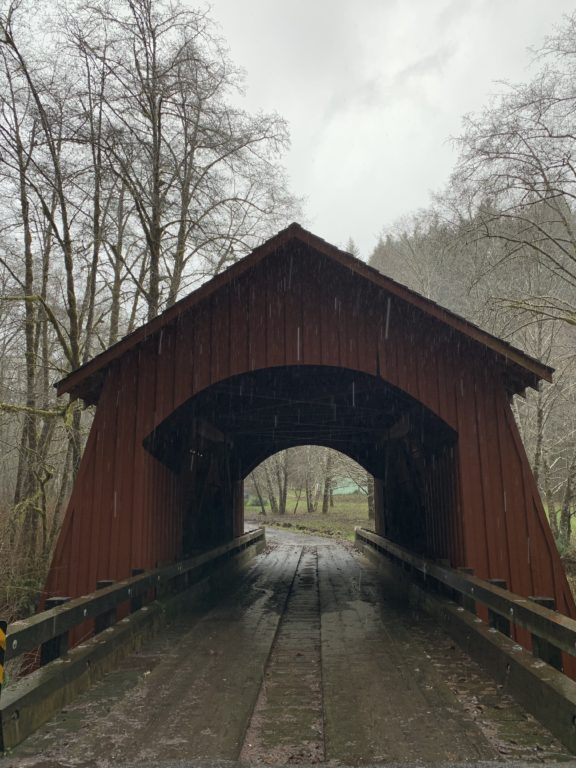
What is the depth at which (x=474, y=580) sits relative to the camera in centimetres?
618

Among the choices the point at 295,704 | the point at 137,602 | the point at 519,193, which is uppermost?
the point at 519,193

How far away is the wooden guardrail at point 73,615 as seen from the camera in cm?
406

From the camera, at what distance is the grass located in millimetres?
29297

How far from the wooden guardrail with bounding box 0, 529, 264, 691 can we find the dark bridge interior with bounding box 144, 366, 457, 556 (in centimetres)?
176

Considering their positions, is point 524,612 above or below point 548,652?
above

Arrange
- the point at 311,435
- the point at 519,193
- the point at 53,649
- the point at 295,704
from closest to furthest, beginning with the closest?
the point at 295,704 < the point at 53,649 < the point at 519,193 < the point at 311,435

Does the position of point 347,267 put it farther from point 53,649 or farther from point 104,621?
point 53,649

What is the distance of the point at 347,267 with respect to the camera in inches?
291

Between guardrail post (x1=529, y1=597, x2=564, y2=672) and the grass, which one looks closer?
guardrail post (x1=529, y1=597, x2=564, y2=672)

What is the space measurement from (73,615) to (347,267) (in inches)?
187

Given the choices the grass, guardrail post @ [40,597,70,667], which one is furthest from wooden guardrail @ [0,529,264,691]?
the grass

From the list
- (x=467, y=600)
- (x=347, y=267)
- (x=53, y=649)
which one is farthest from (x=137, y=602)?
(x=347, y=267)

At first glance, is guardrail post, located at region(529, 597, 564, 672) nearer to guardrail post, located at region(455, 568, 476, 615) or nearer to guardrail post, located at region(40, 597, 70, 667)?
guardrail post, located at region(455, 568, 476, 615)

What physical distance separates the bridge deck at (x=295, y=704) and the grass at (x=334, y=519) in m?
19.4
